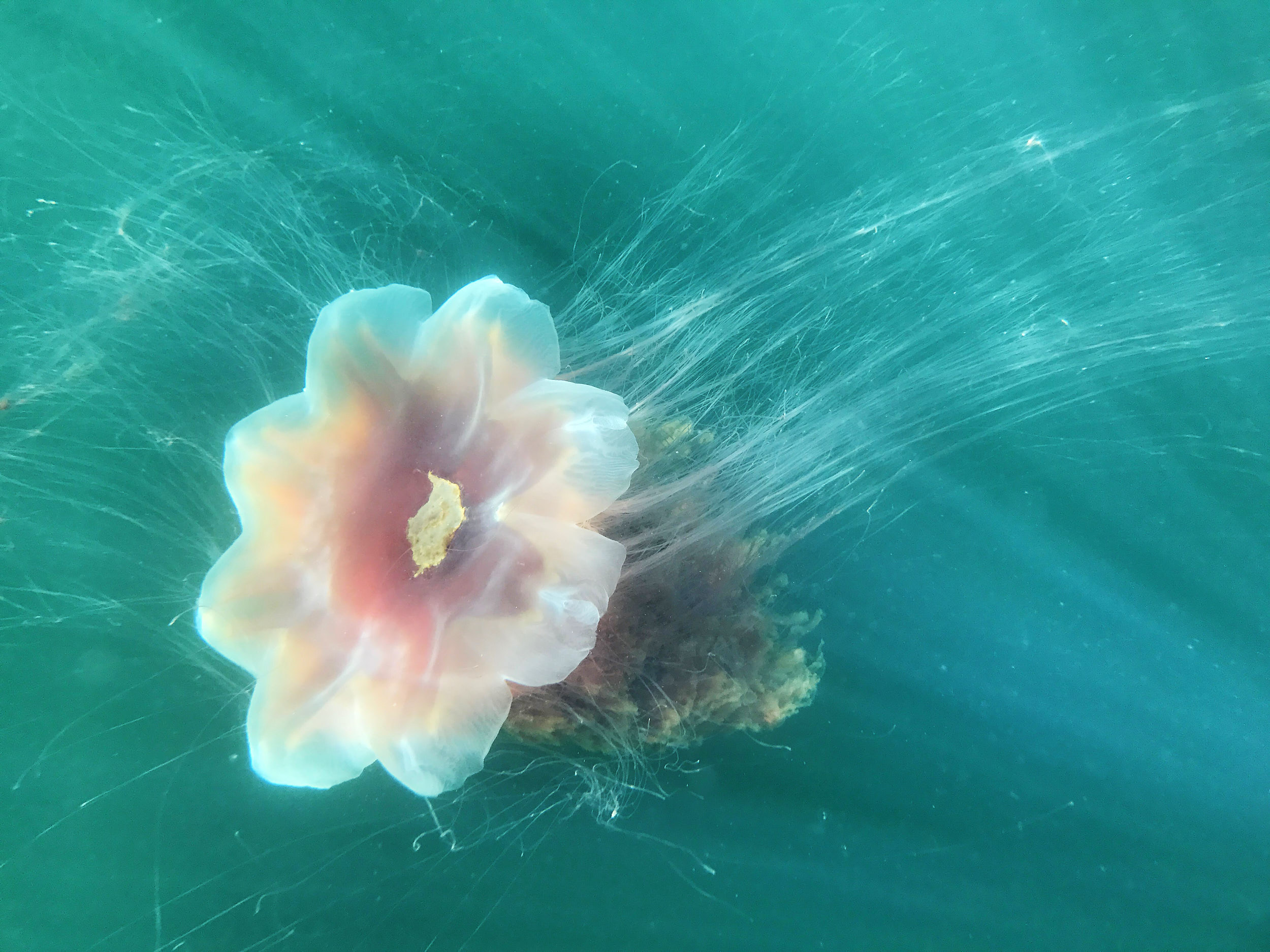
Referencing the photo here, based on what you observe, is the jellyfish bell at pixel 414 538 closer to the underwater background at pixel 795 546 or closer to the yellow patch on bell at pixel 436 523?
the yellow patch on bell at pixel 436 523

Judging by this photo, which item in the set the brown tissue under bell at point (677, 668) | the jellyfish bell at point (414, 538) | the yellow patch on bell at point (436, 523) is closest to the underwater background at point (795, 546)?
the brown tissue under bell at point (677, 668)

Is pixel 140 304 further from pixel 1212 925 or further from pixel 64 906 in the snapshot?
pixel 1212 925

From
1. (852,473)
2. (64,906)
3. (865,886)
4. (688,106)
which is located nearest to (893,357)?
(852,473)

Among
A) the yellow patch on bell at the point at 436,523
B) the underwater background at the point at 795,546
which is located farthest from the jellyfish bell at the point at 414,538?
the underwater background at the point at 795,546

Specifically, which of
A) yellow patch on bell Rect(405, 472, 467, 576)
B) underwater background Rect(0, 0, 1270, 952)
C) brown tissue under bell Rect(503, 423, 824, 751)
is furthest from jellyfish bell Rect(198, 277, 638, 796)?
underwater background Rect(0, 0, 1270, 952)

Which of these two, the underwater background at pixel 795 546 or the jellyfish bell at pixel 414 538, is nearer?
the jellyfish bell at pixel 414 538

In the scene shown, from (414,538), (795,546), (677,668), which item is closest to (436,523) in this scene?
(414,538)

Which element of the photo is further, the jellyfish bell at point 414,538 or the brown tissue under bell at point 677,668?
the brown tissue under bell at point 677,668

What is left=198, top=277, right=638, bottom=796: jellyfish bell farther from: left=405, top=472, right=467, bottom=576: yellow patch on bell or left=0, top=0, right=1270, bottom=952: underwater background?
left=0, top=0, right=1270, bottom=952: underwater background
